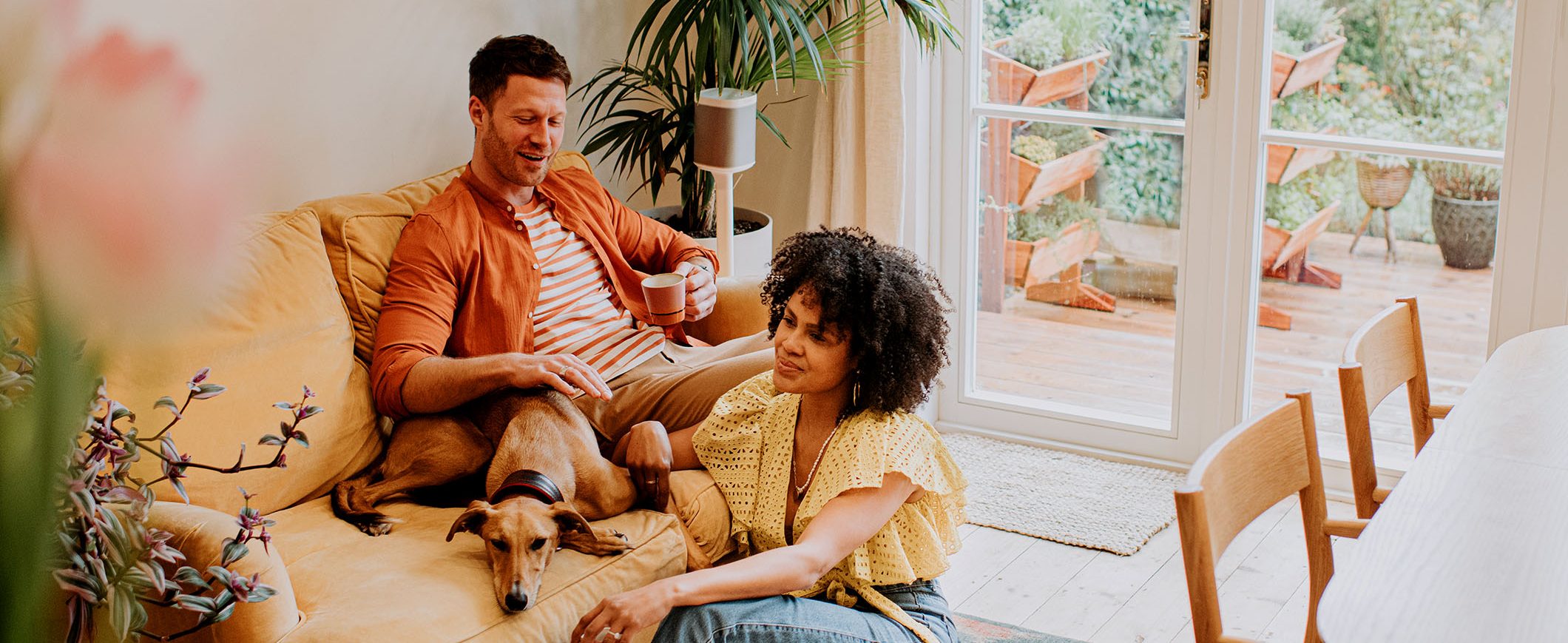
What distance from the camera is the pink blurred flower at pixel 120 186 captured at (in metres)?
0.25

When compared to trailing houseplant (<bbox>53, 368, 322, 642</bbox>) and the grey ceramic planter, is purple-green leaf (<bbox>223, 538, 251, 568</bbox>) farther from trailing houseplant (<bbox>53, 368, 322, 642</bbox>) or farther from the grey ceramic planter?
the grey ceramic planter

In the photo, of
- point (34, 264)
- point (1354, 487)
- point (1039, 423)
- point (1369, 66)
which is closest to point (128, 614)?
point (34, 264)

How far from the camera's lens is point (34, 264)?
26 centimetres

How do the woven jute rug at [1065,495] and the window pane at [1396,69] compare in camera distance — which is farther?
the woven jute rug at [1065,495]

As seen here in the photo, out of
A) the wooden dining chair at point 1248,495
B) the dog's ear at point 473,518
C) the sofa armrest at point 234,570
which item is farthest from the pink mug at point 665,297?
the wooden dining chair at point 1248,495

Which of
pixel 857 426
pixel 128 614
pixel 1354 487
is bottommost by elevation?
pixel 1354 487

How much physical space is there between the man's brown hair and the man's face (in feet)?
0.04

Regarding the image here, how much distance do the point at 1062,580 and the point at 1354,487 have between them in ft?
3.05

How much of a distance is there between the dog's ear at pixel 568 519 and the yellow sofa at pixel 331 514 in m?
0.04

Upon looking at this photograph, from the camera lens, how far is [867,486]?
1.71m

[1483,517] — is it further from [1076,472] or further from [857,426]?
[1076,472]

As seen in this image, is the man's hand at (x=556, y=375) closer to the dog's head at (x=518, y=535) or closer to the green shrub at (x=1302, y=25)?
the dog's head at (x=518, y=535)

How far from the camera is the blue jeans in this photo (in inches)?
62.8

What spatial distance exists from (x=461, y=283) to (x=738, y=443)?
24.9 inches
